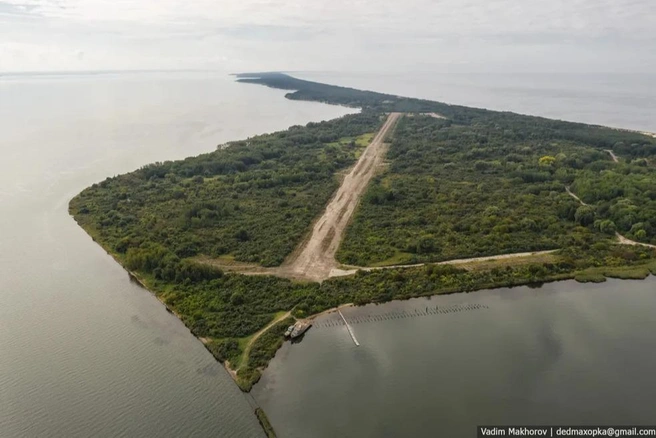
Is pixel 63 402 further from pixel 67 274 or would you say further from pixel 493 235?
pixel 493 235

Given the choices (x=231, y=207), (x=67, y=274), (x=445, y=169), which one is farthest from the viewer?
(x=445, y=169)

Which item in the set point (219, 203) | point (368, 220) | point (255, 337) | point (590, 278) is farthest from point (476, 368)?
point (219, 203)

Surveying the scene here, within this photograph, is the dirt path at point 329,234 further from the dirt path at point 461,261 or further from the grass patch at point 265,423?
the grass patch at point 265,423

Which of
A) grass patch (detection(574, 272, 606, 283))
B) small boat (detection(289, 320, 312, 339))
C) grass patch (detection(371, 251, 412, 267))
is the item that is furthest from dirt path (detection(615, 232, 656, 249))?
small boat (detection(289, 320, 312, 339))

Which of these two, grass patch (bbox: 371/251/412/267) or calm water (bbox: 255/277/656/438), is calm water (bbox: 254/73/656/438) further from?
grass patch (bbox: 371/251/412/267)

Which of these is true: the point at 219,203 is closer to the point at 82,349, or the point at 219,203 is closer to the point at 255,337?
the point at 82,349

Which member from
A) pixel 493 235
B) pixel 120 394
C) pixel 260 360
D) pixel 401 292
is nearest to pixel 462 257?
pixel 493 235

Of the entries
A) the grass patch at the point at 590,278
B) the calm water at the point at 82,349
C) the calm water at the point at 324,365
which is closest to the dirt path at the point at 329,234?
the calm water at the point at 324,365
